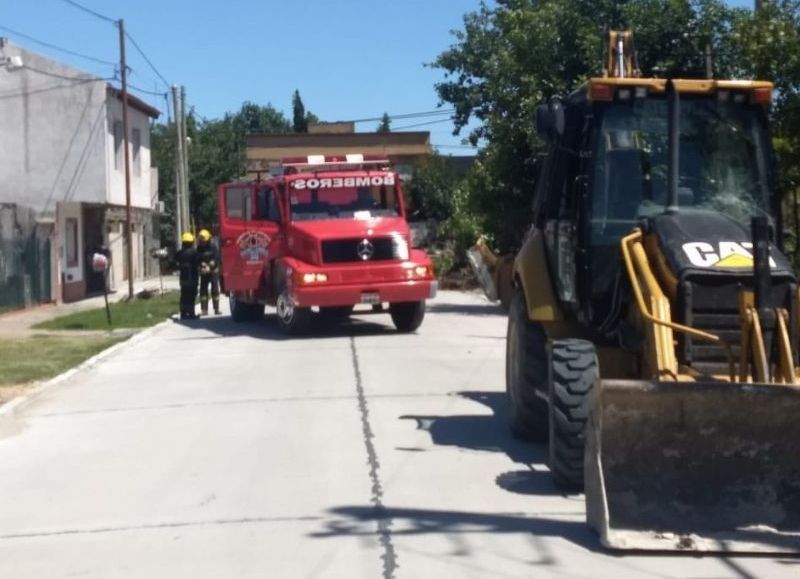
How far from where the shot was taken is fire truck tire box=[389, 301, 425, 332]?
21797 mm

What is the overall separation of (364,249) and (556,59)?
22.0ft

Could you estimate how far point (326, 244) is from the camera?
21.0 m

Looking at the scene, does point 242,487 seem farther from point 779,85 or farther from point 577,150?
point 779,85

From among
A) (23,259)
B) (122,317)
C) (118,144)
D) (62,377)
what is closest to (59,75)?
(118,144)

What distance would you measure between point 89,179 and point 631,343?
26.9 meters

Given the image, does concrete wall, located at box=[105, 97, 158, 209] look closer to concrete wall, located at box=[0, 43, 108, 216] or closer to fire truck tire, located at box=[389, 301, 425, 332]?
concrete wall, located at box=[0, 43, 108, 216]

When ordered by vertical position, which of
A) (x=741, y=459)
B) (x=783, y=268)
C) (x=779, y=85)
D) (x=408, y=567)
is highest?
(x=779, y=85)

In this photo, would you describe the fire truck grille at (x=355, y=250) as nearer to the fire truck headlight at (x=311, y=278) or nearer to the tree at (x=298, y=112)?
the fire truck headlight at (x=311, y=278)

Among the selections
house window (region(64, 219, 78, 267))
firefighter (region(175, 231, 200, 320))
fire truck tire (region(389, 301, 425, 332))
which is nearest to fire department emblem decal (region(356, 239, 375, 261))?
fire truck tire (region(389, 301, 425, 332))

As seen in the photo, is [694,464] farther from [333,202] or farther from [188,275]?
[188,275]

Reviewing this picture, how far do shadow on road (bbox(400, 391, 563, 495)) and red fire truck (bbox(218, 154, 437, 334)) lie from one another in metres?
6.81

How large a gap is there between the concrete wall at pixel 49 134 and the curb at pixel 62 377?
1075 cm

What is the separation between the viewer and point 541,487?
31.1 feet

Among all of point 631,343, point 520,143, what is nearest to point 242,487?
point 631,343
